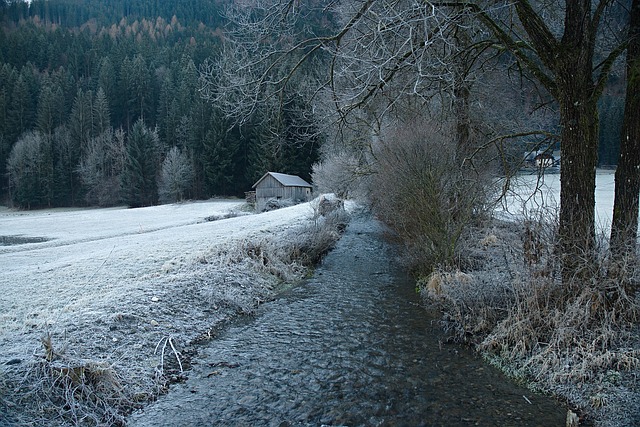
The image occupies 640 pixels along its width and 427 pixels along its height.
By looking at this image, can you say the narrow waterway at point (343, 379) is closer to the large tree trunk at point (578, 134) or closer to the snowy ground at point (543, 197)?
the large tree trunk at point (578, 134)

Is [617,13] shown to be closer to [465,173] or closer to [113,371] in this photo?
[465,173]

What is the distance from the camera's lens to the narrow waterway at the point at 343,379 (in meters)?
4.85

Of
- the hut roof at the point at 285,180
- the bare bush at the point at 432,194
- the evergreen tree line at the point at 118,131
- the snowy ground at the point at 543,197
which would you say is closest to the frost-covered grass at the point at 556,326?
the snowy ground at the point at 543,197

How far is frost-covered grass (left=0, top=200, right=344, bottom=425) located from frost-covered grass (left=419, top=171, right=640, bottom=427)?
500cm

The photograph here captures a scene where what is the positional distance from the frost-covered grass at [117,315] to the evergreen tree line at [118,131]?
3630 cm

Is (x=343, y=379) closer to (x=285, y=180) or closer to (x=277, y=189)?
(x=277, y=189)

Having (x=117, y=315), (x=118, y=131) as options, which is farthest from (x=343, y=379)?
(x=118, y=131)

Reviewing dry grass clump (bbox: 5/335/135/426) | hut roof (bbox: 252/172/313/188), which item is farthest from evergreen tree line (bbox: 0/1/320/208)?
dry grass clump (bbox: 5/335/135/426)

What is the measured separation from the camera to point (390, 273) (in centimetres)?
1255

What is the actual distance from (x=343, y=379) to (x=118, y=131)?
6917 cm

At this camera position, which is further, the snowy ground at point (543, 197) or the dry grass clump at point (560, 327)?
the snowy ground at point (543, 197)

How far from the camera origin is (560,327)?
571cm

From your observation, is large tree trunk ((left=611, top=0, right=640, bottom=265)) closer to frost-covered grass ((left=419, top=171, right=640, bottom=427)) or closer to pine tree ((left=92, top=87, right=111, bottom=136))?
frost-covered grass ((left=419, top=171, right=640, bottom=427))

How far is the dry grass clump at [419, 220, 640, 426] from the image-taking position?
482cm
